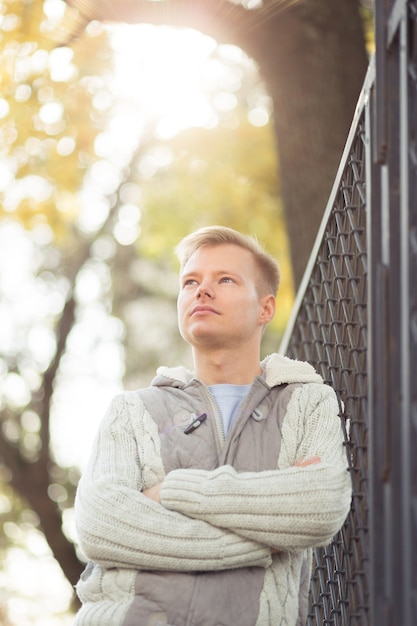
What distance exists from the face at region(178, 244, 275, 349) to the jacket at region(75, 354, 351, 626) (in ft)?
1.02

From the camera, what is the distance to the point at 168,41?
8430 millimetres

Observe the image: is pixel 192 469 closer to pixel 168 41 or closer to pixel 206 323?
pixel 206 323

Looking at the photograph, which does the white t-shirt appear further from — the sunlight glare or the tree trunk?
the sunlight glare

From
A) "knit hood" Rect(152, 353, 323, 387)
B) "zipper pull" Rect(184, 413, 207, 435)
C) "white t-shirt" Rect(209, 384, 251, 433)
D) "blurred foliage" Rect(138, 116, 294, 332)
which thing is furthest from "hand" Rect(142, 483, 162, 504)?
"blurred foliage" Rect(138, 116, 294, 332)

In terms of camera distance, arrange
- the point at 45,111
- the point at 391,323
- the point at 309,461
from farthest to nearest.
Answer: the point at 45,111 < the point at 309,461 < the point at 391,323

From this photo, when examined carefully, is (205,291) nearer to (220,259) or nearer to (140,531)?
(220,259)

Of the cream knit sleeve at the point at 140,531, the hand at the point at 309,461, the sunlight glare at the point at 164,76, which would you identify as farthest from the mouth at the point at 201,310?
the sunlight glare at the point at 164,76

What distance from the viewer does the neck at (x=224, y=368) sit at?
3.21m

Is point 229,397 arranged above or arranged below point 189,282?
below

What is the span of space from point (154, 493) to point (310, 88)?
3.60 metres

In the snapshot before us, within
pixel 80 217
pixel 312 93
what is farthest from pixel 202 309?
pixel 80 217

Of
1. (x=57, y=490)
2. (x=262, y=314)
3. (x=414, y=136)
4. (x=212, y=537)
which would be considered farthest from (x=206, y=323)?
(x=57, y=490)

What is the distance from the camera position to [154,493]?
9.27ft

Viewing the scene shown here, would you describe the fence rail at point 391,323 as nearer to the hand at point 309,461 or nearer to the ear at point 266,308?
the hand at point 309,461
